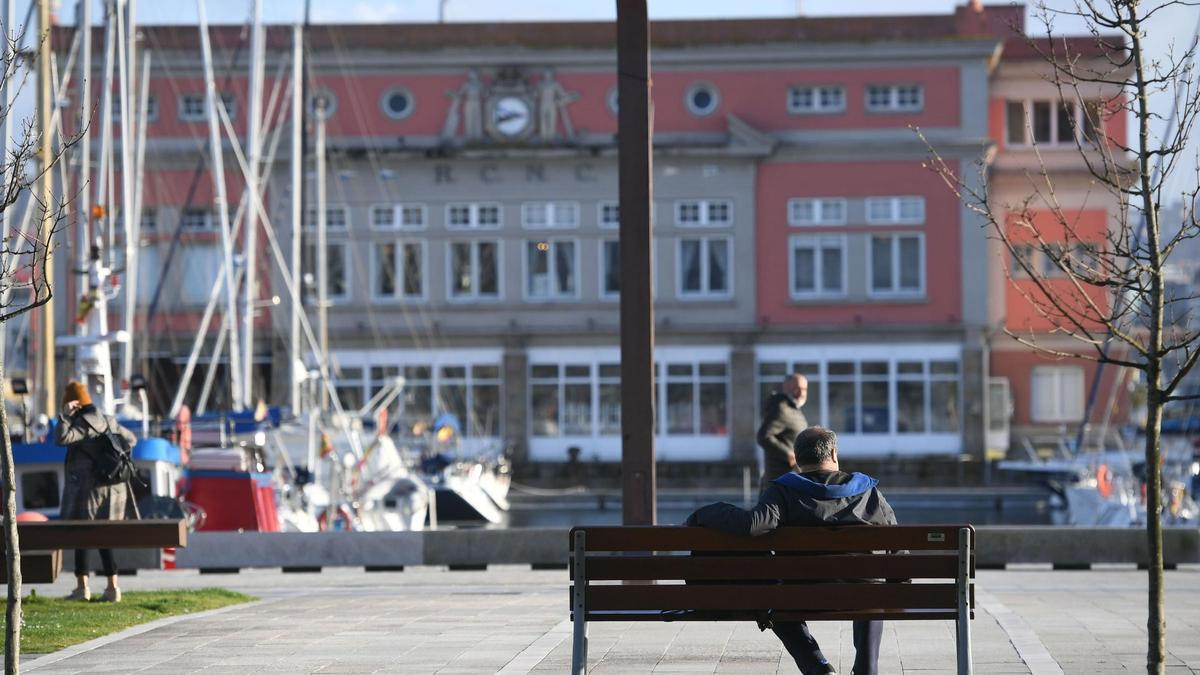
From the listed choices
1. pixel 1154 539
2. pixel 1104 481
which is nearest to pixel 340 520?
pixel 1104 481

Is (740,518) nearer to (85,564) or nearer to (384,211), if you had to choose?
(85,564)

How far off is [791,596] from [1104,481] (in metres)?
36.2

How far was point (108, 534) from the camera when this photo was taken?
12711mm

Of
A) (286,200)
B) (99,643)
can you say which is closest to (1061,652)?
(99,643)

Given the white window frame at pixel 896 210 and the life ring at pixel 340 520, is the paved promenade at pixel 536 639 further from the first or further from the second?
the white window frame at pixel 896 210

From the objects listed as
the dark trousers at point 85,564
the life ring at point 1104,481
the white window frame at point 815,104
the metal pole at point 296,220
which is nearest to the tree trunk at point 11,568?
the dark trousers at point 85,564

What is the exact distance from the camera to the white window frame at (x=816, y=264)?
57375mm

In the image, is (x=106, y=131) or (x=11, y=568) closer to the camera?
(x=11, y=568)

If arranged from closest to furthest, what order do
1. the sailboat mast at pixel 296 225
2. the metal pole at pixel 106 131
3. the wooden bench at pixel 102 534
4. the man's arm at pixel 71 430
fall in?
the wooden bench at pixel 102 534, the man's arm at pixel 71 430, the metal pole at pixel 106 131, the sailboat mast at pixel 296 225

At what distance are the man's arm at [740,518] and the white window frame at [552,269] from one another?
4898 centimetres

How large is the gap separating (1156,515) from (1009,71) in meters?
52.3

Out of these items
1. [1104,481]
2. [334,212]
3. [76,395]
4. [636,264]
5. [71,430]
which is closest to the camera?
[636,264]

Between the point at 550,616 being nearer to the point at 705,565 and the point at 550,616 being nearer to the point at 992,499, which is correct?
the point at 705,565

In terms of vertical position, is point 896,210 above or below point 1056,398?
above
